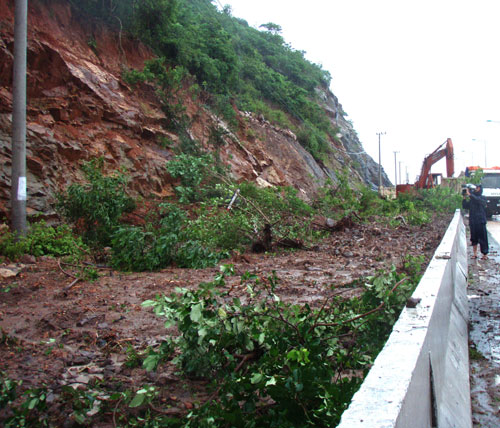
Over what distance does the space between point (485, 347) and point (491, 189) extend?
24597 millimetres

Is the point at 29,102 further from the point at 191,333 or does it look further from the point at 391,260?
the point at 191,333

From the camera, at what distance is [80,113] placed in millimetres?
13609

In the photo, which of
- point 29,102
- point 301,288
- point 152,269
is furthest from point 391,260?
point 29,102

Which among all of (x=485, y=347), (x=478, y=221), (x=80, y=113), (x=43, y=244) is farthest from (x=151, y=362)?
(x=80, y=113)

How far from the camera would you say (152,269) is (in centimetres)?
827

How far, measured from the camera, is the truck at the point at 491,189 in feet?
83.2

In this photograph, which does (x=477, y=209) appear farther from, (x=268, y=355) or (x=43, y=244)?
(x=43, y=244)

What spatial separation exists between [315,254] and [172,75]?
10546mm

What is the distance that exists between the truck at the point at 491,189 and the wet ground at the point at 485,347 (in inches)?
749

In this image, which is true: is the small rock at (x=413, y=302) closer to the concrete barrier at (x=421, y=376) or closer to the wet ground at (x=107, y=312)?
the concrete barrier at (x=421, y=376)

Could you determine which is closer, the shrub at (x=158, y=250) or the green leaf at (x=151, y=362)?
the green leaf at (x=151, y=362)

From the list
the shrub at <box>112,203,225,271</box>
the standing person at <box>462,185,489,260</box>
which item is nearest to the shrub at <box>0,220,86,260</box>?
the shrub at <box>112,203,225,271</box>

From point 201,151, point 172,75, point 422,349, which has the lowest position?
point 422,349

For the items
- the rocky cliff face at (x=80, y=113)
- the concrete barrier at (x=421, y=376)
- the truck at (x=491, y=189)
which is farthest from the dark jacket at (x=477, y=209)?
the truck at (x=491, y=189)
